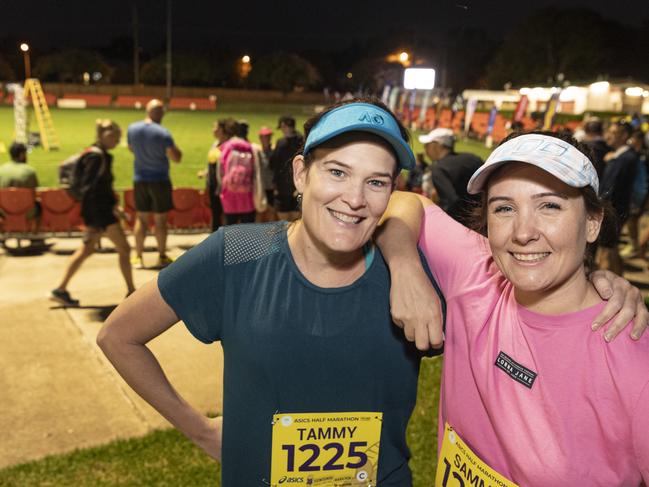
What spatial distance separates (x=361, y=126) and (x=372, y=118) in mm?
54

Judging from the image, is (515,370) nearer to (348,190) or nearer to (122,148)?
(348,190)

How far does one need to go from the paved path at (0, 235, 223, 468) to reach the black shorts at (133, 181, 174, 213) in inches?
46.3

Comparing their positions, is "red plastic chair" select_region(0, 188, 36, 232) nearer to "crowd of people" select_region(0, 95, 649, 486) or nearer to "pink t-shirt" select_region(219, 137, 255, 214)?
"pink t-shirt" select_region(219, 137, 255, 214)

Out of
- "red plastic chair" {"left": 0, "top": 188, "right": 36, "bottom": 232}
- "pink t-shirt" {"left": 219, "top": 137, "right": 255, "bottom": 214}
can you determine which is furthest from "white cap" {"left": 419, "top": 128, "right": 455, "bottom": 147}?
"red plastic chair" {"left": 0, "top": 188, "right": 36, "bottom": 232}

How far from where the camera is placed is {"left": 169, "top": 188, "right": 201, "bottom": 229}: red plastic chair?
10.8 metres

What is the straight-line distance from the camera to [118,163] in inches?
778

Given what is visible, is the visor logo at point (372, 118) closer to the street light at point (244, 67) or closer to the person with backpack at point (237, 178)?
the person with backpack at point (237, 178)

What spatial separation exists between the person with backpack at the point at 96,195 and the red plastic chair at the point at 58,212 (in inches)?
138

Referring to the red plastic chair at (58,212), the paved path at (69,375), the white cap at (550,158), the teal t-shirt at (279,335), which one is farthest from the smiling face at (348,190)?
the red plastic chair at (58,212)

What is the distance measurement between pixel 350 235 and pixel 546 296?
562 mm

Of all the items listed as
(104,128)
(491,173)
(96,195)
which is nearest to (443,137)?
(104,128)

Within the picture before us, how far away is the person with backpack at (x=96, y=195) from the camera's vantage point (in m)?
6.52

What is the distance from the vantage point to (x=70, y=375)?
17.0 ft

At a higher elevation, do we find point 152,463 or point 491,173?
point 491,173
